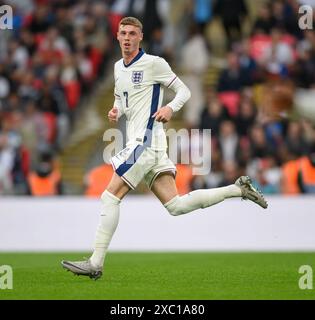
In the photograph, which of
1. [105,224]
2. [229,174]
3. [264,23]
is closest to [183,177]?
[229,174]

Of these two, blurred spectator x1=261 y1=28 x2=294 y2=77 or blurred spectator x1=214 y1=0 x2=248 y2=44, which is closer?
blurred spectator x1=261 y1=28 x2=294 y2=77

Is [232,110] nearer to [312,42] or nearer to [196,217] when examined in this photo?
[312,42]

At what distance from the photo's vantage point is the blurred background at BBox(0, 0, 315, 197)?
18.4 m

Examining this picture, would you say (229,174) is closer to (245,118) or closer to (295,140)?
(295,140)

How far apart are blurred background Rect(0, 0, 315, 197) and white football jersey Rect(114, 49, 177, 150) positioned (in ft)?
23.2

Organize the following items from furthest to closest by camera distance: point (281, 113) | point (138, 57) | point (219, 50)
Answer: point (219, 50)
point (281, 113)
point (138, 57)

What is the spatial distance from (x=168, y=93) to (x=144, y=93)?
971 centimetres

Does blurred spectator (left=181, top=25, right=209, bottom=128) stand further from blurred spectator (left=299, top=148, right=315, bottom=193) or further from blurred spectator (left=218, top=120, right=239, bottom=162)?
blurred spectator (left=299, top=148, right=315, bottom=193)

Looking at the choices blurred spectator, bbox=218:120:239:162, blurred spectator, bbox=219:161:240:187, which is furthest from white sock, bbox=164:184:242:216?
blurred spectator, bbox=218:120:239:162

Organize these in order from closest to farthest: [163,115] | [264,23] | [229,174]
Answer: [163,115]
[229,174]
[264,23]

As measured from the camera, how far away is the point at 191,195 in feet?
35.5

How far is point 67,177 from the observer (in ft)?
68.0

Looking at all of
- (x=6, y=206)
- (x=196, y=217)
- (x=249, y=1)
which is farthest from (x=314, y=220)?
(x=249, y=1)

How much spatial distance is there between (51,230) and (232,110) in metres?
4.86
